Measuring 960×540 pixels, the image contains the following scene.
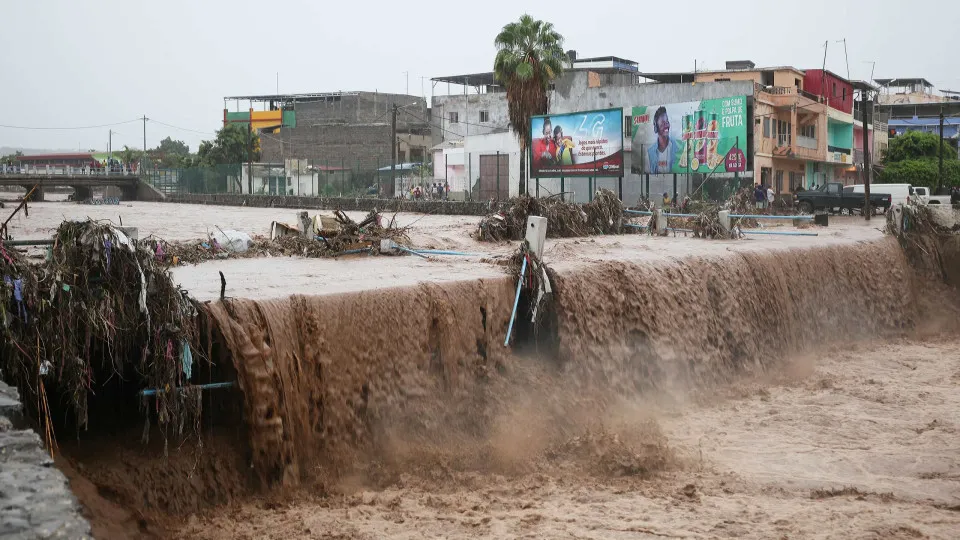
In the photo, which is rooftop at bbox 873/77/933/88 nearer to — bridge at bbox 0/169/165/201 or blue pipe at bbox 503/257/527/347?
bridge at bbox 0/169/165/201

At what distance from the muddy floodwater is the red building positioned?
42499mm

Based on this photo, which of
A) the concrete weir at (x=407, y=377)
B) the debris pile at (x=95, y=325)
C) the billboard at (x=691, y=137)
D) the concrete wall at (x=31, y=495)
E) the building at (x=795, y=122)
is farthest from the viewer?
the building at (x=795, y=122)

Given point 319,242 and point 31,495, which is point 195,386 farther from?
point 319,242

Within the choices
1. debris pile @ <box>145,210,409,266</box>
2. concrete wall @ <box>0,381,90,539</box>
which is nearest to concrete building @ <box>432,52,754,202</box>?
debris pile @ <box>145,210,409,266</box>

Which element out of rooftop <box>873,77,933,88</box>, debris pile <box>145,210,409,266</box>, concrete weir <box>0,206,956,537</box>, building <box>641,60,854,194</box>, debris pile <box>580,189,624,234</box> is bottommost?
concrete weir <box>0,206,956,537</box>

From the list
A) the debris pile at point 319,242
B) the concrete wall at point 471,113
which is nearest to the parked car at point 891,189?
the concrete wall at point 471,113

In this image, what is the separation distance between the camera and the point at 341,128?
240 feet

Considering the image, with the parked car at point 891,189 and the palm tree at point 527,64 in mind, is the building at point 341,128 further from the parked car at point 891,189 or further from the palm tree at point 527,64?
the parked car at point 891,189

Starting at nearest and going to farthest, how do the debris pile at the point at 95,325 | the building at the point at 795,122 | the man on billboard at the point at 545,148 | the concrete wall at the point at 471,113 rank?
the debris pile at the point at 95,325
the man on billboard at the point at 545,148
the building at the point at 795,122
the concrete wall at the point at 471,113

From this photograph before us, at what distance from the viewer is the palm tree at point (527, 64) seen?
39.9 m

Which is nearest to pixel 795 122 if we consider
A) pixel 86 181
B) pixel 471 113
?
pixel 471 113

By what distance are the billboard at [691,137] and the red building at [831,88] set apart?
18.5 m

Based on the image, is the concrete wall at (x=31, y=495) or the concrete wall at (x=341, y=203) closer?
the concrete wall at (x=31, y=495)

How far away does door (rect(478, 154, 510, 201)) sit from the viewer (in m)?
44.7
